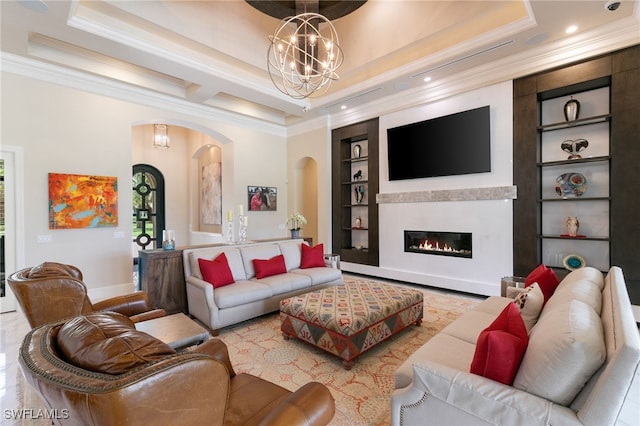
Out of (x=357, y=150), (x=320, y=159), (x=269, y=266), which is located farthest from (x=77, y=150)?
(x=357, y=150)

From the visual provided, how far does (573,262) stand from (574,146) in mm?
1604

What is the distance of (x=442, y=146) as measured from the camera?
5172 millimetres

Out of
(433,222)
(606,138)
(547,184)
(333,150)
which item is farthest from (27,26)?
(606,138)

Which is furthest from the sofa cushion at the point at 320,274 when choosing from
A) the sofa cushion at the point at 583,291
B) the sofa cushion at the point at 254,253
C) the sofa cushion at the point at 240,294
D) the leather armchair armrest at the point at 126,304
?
the sofa cushion at the point at 583,291

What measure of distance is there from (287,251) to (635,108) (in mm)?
4842

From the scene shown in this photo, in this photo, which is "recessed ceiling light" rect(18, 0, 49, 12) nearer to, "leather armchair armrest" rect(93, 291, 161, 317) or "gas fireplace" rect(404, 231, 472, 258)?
"leather armchair armrest" rect(93, 291, 161, 317)

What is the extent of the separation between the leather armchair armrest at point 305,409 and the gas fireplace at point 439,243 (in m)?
4.35

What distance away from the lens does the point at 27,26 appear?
11.4 feet

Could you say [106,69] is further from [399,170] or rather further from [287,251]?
[399,170]

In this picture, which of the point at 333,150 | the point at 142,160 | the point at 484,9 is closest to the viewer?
the point at 484,9

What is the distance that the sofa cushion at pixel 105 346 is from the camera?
797mm

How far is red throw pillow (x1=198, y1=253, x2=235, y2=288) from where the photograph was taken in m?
3.62

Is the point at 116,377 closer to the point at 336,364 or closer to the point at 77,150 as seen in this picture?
the point at 336,364

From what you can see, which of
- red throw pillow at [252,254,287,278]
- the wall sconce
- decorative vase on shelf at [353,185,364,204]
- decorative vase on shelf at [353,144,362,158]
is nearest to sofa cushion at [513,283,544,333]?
red throw pillow at [252,254,287,278]
